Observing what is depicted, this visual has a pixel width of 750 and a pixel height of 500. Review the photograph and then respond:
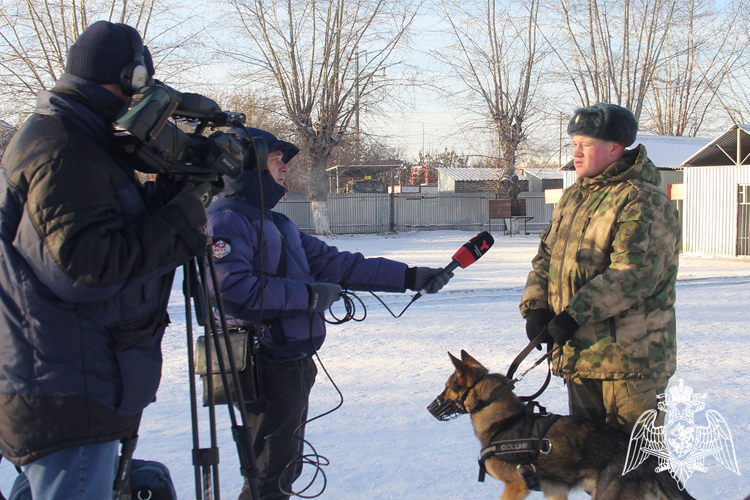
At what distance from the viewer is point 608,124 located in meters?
2.38

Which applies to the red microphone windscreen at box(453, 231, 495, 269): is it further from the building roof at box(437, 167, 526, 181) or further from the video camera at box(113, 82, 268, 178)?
the building roof at box(437, 167, 526, 181)

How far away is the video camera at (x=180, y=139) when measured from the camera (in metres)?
1.49

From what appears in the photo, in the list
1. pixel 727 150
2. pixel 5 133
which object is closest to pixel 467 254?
pixel 5 133

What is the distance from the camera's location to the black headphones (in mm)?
1638

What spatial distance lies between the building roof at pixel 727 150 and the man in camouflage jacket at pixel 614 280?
13847 millimetres

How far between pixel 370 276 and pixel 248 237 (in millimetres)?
768

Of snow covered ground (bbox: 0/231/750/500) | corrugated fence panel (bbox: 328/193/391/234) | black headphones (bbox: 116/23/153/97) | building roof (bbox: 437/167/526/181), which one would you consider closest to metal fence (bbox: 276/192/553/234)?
corrugated fence panel (bbox: 328/193/391/234)

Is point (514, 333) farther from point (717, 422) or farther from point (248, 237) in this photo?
point (248, 237)

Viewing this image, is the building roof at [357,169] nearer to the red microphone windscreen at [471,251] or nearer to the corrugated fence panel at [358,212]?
the corrugated fence panel at [358,212]

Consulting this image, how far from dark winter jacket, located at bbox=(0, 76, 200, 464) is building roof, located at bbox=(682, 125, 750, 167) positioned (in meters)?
15.6

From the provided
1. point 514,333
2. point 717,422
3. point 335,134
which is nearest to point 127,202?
point 717,422

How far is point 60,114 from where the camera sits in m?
1.50

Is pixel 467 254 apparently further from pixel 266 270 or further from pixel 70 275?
pixel 70 275

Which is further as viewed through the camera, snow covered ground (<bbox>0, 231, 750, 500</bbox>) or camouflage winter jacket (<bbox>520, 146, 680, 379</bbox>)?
snow covered ground (<bbox>0, 231, 750, 500</bbox>)
